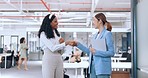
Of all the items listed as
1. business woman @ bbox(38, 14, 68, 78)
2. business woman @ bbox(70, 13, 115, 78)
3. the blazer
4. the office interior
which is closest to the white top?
business woman @ bbox(38, 14, 68, 78)

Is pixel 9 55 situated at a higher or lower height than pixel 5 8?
lower

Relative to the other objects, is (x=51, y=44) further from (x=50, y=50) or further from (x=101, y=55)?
(x=101, y=55)

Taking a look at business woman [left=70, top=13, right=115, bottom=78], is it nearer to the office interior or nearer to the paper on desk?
the paper on desk

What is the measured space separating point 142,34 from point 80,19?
537 inches

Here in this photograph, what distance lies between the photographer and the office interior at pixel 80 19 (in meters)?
3.04

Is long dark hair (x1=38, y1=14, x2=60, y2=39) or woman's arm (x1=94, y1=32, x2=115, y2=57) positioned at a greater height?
long dark hair (x1=38, y1=14, x2=60, y2=39)

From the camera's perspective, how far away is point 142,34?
287cm

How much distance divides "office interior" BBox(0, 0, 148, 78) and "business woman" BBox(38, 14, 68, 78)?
87 centimetres

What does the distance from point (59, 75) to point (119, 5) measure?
26.2 feet

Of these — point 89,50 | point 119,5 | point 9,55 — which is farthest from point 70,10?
point 89,50

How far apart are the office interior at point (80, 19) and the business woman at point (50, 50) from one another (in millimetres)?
874

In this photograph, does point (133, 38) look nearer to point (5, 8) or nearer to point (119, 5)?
point (119, 5)

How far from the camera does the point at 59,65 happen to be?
3.49m

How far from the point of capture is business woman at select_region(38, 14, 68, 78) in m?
3.39
